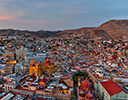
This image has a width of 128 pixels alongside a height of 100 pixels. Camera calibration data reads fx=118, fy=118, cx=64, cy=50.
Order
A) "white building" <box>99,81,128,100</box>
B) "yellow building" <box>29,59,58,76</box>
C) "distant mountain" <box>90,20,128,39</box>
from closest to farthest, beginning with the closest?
"white building" <box>99,81,128,100</box>, "yellow building" <box>29,59,58,76</box>, "distant mountain" <box>90,20,128,39</box>

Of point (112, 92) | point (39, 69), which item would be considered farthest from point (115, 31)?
point (112, 92)

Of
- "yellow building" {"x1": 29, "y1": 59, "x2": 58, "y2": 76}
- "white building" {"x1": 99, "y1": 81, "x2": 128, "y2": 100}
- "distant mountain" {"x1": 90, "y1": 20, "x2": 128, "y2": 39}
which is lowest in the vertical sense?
"white building" {"x1": 99, "y1": 81, "x2": 128, "y2": 100}

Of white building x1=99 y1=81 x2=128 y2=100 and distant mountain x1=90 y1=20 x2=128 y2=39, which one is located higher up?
distant mountain x1=90 y1=20 x2=128 y2=39

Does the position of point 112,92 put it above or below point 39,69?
below

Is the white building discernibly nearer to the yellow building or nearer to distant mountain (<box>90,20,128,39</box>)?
the yellow building

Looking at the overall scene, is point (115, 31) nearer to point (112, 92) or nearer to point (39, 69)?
point (39, 69)

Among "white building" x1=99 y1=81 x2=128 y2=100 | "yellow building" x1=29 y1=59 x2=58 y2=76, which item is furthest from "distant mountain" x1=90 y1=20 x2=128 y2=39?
"white building" x1=99 y1=81 x2=128 y2=100

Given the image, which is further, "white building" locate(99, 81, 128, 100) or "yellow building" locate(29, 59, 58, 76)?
"yellow building" locate(29, 59, 58, 76)

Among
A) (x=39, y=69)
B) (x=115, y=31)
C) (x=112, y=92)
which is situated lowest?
(x=112, y=92)

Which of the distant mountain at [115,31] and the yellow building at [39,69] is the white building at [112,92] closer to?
the yellow building at [39,69]

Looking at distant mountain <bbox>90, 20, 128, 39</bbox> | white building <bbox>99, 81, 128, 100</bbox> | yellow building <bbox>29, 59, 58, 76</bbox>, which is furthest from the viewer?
distant mountain <bbox>90, 20, 128, 39</bbox>

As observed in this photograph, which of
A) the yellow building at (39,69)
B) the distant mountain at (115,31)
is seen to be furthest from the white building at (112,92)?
the distant mountain at (115,31)

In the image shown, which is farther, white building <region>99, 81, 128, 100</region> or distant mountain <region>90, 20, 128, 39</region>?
distant mountain <region>90, 20, 128, 39</region>

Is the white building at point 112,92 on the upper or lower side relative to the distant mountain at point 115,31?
lower
